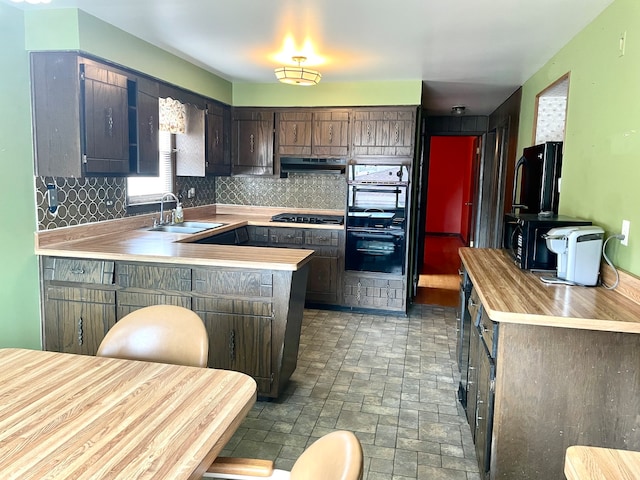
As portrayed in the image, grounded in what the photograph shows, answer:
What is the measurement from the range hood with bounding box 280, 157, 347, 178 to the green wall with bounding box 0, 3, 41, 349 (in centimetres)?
264

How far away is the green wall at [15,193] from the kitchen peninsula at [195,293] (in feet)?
0.37

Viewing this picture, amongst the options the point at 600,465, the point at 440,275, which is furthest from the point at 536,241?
the point at 440,275

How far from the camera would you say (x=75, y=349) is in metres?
3.12

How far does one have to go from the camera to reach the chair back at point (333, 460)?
979 millimetres

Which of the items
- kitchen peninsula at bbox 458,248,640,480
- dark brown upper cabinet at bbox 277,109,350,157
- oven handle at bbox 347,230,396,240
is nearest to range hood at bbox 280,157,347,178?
dark brown upper cabinet at bbox 277,109,350,157

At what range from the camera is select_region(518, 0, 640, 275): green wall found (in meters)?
2.25

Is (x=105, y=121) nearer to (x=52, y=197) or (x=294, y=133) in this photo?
(x=52, y=197)

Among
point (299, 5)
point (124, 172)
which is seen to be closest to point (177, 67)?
point (124, 172)

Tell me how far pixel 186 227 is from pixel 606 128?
3.48 meters

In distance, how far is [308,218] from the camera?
5180 millimetres

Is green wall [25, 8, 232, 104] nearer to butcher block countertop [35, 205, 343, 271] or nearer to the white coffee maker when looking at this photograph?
butcher block countertop [35, 205, 343, 271]

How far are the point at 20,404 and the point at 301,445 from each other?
151 centimetres

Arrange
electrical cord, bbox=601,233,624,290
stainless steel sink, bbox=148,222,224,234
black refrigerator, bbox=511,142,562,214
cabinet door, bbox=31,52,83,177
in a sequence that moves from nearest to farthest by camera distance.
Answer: electrical cord, bbox=601,233,624,290
cabinet door, bbox=31,52,83,177
black refrigerator, bbox=511,142,562,214
stainless steel sink, bbox=148,222,224,234

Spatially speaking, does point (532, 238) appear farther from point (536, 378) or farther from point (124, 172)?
point (124, 172)
